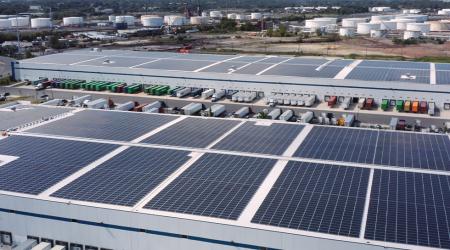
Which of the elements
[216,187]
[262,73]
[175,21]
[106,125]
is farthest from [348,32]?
[216,187]

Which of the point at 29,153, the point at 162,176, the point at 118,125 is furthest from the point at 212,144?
the point at 29,153

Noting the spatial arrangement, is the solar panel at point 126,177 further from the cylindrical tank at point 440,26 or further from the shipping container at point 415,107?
the cylindrical tank at point 440,26

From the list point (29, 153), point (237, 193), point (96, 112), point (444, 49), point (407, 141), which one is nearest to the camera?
point (237, 193)

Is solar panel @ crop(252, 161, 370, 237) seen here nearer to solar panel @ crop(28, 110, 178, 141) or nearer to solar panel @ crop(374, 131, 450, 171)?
solar panel @ crop(374, 131, 450, 171)

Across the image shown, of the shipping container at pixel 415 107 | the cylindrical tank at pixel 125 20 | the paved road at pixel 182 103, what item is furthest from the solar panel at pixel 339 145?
the cylindrical tank at pixel 125 20

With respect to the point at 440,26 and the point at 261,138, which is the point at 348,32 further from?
the point at 261,138

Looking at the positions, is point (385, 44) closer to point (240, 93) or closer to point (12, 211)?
point (240, 93)
